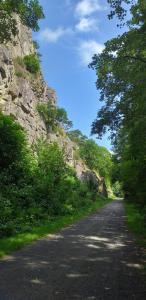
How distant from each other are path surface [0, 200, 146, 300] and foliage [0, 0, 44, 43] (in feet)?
27.1

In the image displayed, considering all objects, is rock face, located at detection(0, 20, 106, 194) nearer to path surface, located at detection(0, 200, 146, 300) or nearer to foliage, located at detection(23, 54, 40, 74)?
foliage, located at detection(23, 54, 40, 74)

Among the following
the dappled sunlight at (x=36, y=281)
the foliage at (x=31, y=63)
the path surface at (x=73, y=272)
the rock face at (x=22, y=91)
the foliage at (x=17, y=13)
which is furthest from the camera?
Answer: the foliage at (x=31, y=63)

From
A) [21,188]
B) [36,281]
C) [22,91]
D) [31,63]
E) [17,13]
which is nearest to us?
[36,281]

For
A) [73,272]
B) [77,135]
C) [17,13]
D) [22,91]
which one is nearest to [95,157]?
[77,135]

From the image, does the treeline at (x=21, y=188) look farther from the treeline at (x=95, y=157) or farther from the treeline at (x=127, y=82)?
the treeline at (x=95, y=157)

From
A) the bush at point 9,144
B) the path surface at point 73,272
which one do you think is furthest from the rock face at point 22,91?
the path surface at point 73,272

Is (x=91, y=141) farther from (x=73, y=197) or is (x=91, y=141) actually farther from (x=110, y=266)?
(x=110, y=266)

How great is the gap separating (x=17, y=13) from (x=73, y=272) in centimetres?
988

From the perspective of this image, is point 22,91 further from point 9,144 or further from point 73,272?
point 73,272

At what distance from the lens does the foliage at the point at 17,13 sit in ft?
42.5

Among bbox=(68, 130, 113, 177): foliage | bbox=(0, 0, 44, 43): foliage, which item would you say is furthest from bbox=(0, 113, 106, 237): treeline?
bbox=(68, 130, 113, 177): foliage

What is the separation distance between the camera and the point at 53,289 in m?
6.98

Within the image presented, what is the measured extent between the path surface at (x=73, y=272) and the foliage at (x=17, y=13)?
8254 mm

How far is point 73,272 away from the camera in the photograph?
28.0 ft
